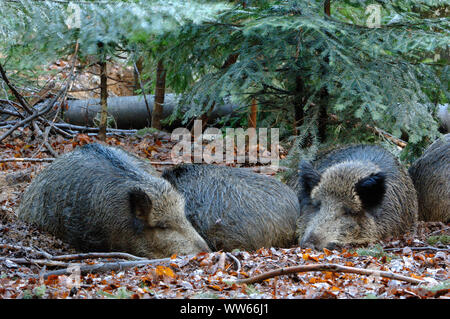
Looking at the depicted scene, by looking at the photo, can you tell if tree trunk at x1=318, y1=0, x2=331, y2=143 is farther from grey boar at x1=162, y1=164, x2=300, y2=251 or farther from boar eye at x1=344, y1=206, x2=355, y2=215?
boar eye at x1=344, y1=206, x2=355, y2=215

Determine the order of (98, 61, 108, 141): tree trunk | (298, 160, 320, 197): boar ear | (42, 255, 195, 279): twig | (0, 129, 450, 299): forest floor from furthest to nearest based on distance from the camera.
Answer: (98, 61, 108, 141): tree trunk, (298, 160, 320, 197): boar ear, (42, 255, 195, 279): twig, (0, 129, 450, 299): forest floor

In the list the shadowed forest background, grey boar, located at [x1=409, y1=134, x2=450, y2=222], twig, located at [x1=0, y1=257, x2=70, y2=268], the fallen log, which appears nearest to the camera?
the shadowed forest background

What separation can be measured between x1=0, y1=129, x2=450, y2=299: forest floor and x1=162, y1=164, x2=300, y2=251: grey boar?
992 mm

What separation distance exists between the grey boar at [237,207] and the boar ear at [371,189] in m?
0.92

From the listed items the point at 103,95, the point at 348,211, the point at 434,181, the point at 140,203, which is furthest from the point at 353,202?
the point at 103,95

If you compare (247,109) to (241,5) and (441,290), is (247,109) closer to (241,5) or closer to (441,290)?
(241,5)

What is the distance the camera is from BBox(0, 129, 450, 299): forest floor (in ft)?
13.0

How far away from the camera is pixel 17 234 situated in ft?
23.0

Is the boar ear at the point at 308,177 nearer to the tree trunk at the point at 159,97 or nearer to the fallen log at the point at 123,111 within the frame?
the tree trunk at the point at 159,97

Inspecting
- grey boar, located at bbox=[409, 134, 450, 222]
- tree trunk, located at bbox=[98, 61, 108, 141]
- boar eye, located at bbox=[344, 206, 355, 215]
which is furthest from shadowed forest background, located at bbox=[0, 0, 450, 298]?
boar eye, located at bbox=[344, 206, 355, 215]

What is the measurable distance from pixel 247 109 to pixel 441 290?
655 cm

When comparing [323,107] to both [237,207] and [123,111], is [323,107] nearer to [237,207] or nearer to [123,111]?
[237,207]

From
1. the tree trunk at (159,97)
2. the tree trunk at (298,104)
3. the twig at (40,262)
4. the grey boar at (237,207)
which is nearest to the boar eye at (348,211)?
the grey boar at (237,207)

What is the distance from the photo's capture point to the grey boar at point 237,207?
6.92 m
